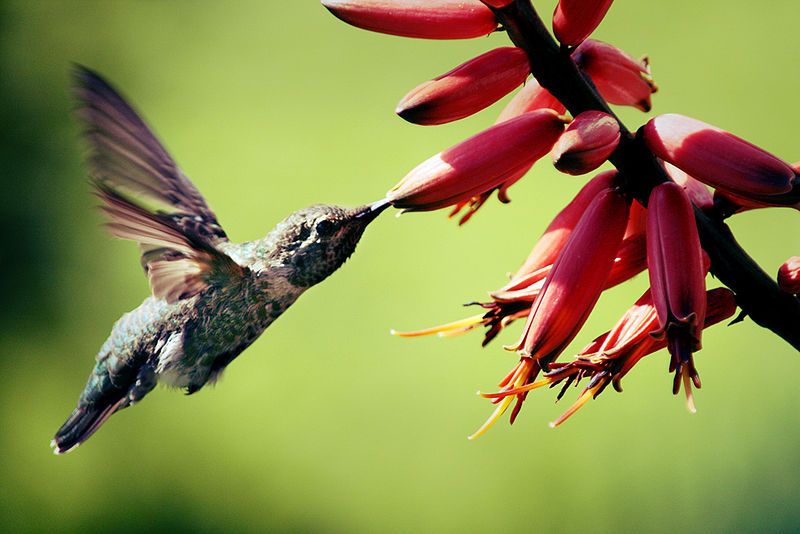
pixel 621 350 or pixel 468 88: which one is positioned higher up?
pixel 468 88

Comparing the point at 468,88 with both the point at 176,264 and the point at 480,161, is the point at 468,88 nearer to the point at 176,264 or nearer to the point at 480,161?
the point at 480,161

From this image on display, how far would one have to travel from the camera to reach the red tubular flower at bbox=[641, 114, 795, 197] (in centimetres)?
51

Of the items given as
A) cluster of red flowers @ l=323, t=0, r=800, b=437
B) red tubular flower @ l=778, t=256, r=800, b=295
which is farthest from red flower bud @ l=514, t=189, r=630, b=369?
red tubular flower @ l=778, t=256, r=800, b=295

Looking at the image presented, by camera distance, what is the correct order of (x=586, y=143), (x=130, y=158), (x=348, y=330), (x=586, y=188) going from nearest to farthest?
(x=586, y=143)
(x=586, y=188)
(x=130, y=158)
(x=348, y=330)

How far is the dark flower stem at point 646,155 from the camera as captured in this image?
53 cm

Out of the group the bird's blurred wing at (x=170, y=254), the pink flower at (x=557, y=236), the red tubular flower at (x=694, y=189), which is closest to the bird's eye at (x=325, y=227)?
the bird's blurred wing at (x=170, y=254)

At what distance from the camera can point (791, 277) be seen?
542 millimetres

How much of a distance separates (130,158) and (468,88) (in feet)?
1.34

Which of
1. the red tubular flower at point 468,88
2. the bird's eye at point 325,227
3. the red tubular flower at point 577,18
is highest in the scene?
the red tubular flower at point 577,18

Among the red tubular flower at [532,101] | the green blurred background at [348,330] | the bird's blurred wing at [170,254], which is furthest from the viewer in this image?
the green blurred background at [348,330]

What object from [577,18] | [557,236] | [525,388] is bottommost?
[525,388]

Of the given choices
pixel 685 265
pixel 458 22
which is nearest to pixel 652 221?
pixel 685 265

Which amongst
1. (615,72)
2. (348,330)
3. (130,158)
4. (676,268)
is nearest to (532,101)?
(615,72)

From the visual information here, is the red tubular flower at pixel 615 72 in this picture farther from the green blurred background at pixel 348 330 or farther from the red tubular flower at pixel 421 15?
the green blurred background at pixel 348 330
